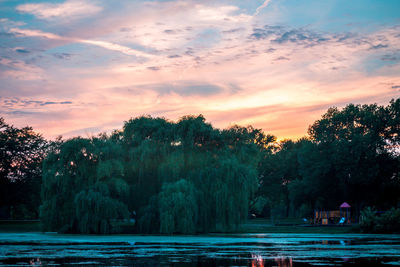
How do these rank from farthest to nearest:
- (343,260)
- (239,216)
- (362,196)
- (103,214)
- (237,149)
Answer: (362,196), (237,149), (239,216), (103,214), (343,260)

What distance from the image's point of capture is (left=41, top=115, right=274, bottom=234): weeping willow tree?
4450cm

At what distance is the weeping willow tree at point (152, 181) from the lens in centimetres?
4450

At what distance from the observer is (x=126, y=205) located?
48312 mm

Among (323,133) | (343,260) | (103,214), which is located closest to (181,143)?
(103,214)

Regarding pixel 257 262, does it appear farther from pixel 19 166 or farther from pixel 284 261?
pixel 19 166

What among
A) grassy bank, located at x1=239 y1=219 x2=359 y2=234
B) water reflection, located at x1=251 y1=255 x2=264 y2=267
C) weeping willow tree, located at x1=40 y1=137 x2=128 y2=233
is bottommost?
grassy bank, located at x1=239 y1=219 x2=359 y2=234

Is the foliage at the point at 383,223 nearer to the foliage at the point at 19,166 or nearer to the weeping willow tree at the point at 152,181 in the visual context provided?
the weeping willow tree at the point at 152,181

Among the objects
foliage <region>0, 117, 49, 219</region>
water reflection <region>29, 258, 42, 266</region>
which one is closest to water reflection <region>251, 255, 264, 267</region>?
water reflection <region>29, 258, 42, 266</region>

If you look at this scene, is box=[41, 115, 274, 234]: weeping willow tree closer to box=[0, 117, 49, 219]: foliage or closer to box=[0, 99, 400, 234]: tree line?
box=[0, 99, 400, 234]: tree line

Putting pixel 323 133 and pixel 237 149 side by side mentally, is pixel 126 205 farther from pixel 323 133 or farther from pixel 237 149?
pixel 323 133

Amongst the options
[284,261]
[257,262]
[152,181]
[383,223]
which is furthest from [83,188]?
[284,261]

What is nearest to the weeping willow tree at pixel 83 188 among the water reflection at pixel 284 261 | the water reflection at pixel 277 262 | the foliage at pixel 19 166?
the water reflection at pixel 277 262

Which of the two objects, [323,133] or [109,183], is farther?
[323,133]

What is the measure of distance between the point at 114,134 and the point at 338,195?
4185cm
